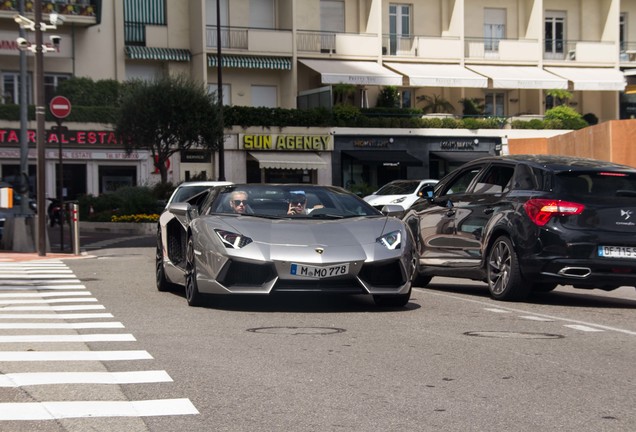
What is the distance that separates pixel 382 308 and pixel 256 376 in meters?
4.40

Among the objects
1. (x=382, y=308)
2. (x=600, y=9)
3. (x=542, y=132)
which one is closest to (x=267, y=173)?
(x=542, y=132)

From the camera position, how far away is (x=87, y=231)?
129 feet

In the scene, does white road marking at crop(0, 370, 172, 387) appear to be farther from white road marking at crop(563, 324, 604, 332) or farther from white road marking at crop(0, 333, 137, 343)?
white road marking at crop(563, 324, 604, 332)

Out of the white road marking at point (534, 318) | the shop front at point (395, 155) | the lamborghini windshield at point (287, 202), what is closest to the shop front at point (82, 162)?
the shop front at point (395, 155)

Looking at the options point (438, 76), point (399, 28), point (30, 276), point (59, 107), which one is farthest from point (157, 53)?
point (30, 276)

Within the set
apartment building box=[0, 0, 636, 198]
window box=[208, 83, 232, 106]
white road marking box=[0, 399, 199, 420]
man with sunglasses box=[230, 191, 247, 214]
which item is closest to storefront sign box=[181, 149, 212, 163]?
apartment building box=[0, 0, 636, 198]

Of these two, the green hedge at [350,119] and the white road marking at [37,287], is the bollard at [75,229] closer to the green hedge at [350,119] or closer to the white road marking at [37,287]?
the white road marking at [37,287]

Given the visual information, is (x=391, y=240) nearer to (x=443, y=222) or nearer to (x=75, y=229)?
(x=443, y=222)

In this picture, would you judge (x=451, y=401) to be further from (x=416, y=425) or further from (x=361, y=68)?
(x=361, y=68)

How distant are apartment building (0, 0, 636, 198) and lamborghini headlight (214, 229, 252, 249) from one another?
125ft

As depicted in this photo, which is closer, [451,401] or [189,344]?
[451,401]

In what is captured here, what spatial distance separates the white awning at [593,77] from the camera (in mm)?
57219

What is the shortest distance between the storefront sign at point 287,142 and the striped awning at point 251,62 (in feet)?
10.8

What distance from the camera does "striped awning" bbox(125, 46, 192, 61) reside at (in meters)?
52.2
